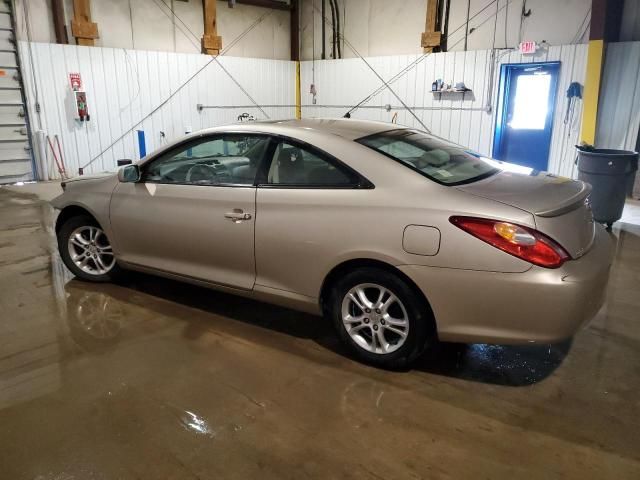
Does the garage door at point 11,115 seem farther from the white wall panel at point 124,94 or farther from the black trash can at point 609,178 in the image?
the black trash can at point 609,178

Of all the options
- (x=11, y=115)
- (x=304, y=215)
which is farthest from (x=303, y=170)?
(x=11, y=115)

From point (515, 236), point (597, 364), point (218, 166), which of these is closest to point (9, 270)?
point (218, 166)

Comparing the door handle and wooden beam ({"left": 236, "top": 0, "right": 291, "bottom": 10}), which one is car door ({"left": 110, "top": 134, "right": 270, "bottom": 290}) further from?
wooden beam ({"left": 236, "top": 0, "right": 291, "bottom": 10})

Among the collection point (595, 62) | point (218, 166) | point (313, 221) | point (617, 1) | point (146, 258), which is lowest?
point (146, 258)

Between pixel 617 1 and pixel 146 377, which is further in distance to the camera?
pixel 617 1

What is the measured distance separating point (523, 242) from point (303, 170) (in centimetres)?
137

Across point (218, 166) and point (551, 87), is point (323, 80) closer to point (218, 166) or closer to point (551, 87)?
point (551, 87)

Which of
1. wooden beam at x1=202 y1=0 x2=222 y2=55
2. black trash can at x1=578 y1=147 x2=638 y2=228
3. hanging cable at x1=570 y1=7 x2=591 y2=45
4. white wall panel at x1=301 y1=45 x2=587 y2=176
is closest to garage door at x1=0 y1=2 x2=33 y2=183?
wooden beam at x1=202 y1=0 x2=222 y2=55

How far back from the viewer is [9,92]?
905 cm

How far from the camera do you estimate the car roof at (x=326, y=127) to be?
320 centimetres

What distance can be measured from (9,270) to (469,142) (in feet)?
27.5

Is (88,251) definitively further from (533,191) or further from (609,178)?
(609,178)

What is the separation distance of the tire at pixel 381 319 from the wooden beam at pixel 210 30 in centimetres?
1001

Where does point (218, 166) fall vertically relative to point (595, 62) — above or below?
below
